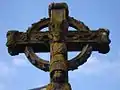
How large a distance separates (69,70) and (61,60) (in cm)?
27

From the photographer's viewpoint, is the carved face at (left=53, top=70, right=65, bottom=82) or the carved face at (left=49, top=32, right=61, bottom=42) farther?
the carved face at (left=49, top=32, right=61, bottom=42)

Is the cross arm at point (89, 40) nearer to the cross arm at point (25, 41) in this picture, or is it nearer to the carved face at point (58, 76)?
the cross arm at point (25, 41)

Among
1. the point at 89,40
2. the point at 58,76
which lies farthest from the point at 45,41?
the point at 58,76

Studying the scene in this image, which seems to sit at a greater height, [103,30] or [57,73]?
[103,30]

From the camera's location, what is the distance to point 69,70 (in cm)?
765

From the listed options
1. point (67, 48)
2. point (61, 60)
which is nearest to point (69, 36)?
point (67, 48)

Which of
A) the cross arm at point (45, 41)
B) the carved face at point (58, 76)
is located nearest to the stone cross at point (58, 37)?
the cross arm at point (45, 41)

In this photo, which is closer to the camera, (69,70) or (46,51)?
(69,70)

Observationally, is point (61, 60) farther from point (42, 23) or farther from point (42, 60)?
point (42, 23)

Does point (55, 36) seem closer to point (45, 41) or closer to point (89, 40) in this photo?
point (45, 41)

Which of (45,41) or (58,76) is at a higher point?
(45,41)

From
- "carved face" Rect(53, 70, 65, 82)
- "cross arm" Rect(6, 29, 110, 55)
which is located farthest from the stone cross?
"carved face" Rect(53, 70, 65, 82)

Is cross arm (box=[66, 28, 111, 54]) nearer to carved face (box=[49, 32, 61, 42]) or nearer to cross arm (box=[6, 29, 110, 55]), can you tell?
cross arm (box=[6, 29, 110, 55])

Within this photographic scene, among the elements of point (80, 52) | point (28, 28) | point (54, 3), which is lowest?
point (80, 52)
